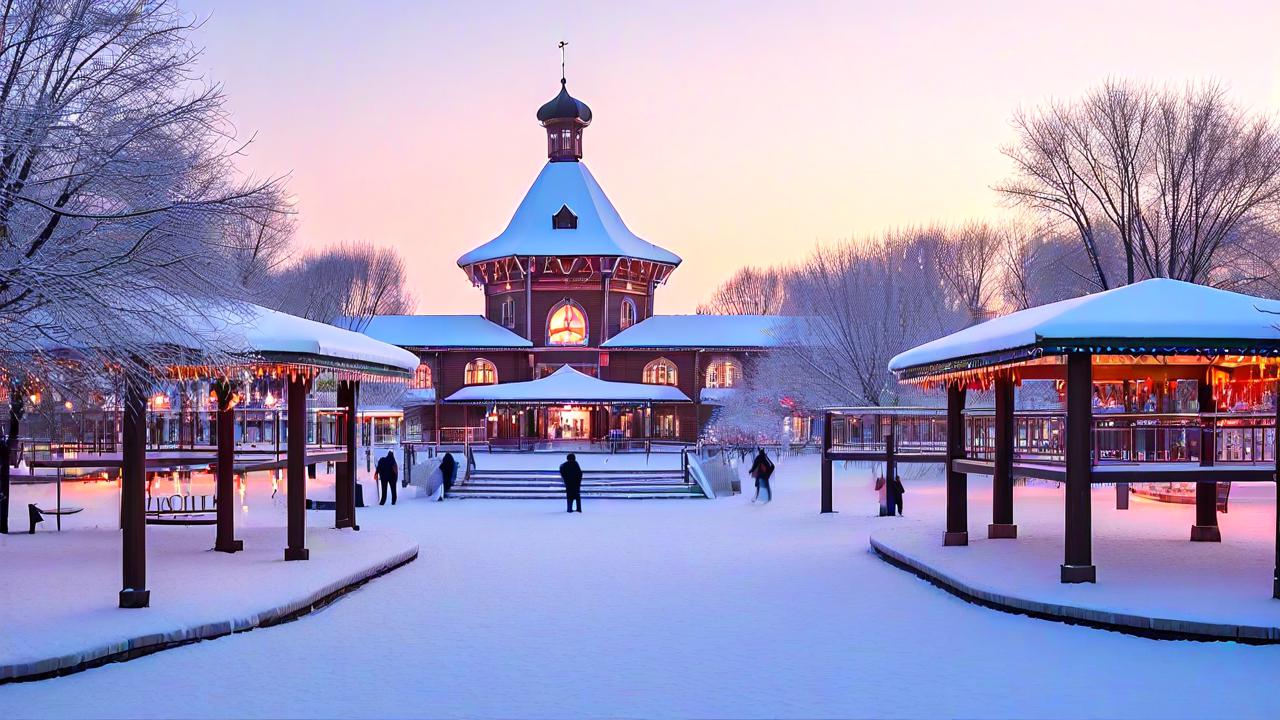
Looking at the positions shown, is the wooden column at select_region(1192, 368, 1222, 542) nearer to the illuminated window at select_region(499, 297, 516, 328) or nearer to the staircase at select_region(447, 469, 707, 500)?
the staircase at select_region(447, 469, 707, 500)

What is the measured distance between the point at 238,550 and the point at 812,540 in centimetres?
932

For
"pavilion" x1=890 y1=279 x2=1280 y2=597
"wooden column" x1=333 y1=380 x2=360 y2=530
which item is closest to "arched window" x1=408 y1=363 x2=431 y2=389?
"wooden column" x1=333 y1=380 x2=360 y2=530

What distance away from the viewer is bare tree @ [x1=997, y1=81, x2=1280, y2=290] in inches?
1366

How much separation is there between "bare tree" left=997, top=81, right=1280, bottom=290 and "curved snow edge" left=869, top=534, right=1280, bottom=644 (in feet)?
77.8

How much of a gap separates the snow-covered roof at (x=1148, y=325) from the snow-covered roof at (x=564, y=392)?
32.7 metres

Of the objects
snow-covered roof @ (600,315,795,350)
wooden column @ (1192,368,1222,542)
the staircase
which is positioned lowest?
the staircase

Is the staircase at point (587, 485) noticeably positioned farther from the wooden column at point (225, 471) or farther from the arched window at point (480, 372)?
the arched window at point (480, 372)

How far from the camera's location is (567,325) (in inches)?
2308

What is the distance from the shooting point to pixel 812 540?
2045 centimetres

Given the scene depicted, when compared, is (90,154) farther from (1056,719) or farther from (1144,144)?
(1144,144)

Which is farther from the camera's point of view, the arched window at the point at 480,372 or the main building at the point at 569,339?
the arched window at the point at 480,372

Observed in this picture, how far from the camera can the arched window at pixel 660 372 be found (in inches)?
2308

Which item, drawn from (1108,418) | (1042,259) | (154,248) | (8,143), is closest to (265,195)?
(154,248)

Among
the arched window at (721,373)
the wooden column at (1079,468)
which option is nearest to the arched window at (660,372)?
the arched window at (721,373)
